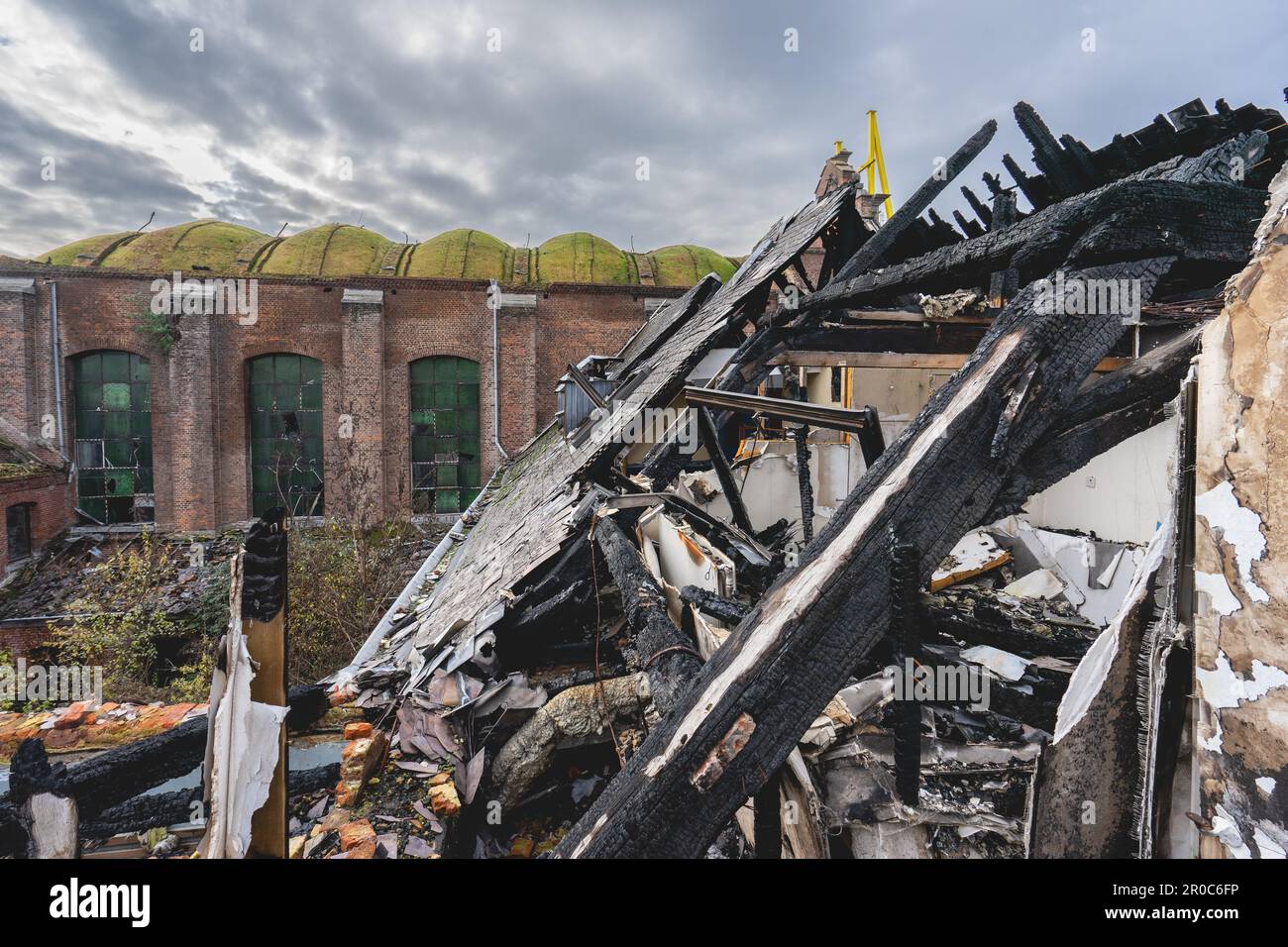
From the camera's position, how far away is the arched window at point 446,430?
645 inches

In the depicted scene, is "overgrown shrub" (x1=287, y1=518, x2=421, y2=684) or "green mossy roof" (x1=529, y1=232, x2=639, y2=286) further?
"green mossy roof" (x1=529, y1=232, x2=639, y2=286)

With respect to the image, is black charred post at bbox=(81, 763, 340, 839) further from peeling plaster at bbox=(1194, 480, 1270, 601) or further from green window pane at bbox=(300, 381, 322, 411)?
green window pane at bbox=(300, 381, 322, 411)

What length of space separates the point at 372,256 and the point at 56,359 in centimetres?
826

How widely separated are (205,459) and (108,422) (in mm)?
2935

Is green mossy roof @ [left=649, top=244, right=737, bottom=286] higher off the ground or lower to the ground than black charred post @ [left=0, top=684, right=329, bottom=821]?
higher

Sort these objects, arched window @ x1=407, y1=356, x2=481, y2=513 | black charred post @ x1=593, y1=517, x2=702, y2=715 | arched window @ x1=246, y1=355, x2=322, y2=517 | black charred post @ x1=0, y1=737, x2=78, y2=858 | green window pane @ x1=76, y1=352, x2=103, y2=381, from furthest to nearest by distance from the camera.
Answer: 1. arched window @ x1=407, y1=356, x2=481, y2=513
2. arched window @ x1=246, y1=355, x2=322, y2=517
3. green window pane @ x1=76, y1=352, x2=103, y2=381
4. black charred post @ x1=593, y1=517, x2=702, y2=715
5. black charred post @ x1=0, y1=737, x2=78, y2=858

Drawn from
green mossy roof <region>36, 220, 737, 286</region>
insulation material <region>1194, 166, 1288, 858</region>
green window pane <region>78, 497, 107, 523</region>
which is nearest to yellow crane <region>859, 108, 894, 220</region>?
green mossy roof <region>36, 220, 737, 286</region>

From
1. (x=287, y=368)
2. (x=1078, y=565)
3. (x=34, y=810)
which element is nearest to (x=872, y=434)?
(x=34, y=810)

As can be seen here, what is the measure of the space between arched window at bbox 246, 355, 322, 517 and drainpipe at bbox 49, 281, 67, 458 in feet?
14.0

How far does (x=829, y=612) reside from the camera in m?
1.32

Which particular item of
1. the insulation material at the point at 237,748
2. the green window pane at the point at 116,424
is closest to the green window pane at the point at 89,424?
the green window pane at the point at 116,424

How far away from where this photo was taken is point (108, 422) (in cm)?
1521

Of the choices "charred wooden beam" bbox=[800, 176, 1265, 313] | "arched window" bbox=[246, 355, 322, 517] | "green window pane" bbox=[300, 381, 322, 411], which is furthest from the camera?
"green window pane" bbox=[300, 381, 322, 411]

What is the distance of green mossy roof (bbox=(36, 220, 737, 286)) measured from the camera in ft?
53.0
